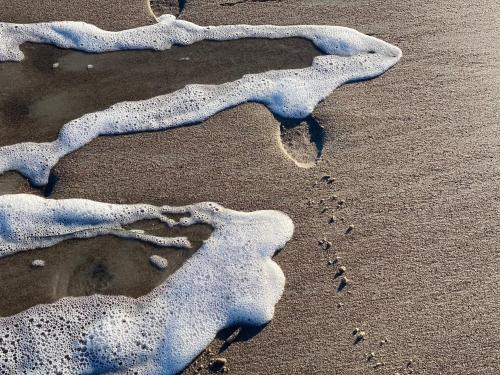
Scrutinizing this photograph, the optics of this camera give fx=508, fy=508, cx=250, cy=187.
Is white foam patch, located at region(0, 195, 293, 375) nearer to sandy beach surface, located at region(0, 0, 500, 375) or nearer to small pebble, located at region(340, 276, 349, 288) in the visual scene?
sandy beach surface, located at region(0, 0, 500, 375)

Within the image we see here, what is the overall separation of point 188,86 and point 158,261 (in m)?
1.66

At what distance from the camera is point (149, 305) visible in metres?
3.69

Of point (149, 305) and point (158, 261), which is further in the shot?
point (158, 261)

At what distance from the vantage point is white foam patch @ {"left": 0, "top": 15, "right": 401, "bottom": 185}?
4.23 metres

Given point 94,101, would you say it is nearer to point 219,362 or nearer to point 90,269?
point 90,269

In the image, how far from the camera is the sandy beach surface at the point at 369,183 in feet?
11.8

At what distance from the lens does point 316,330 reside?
3.61 m

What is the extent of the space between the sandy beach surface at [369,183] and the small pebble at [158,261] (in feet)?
1.49

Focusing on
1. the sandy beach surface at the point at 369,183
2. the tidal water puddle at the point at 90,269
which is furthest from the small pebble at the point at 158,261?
the sandy beach surface at the point at 369,183

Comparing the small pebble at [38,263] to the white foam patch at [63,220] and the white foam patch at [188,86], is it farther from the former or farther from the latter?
the white foam patch at [188,86]

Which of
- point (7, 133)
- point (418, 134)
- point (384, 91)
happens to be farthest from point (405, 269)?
point (7, 133)

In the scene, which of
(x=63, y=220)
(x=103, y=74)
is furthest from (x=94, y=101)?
(x=63, y=220)

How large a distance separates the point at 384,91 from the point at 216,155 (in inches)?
65.4

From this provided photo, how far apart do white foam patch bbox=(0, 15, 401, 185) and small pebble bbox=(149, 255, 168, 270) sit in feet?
3.65
